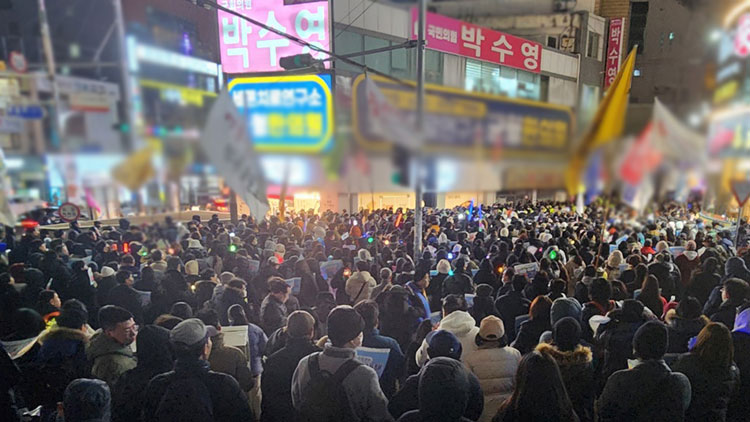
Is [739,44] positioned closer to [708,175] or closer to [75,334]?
[708,175]

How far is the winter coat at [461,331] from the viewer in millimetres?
2623

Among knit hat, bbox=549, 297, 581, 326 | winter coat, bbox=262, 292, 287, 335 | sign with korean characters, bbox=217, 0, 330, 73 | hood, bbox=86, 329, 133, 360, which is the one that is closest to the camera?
hood, bbox=86, 329, 133, 360

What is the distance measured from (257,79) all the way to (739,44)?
8.76ft

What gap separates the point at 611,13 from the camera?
224cm

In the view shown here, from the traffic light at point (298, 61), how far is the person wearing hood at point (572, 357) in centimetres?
253

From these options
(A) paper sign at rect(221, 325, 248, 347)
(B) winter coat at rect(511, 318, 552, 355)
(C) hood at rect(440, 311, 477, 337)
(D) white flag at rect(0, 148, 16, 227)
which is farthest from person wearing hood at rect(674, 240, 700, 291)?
(D) white flag at rect(0, 148, 16, 227)

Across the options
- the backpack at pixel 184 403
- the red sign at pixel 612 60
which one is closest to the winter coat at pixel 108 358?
the backpack at pixel 184 403

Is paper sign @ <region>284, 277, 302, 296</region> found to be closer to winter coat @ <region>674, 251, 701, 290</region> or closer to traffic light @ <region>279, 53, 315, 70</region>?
traffic light @ <region>279, 53, 315, 70</region>

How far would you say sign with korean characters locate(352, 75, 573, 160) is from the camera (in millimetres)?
2035

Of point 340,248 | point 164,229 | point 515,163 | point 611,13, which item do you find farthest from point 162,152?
point 340,248

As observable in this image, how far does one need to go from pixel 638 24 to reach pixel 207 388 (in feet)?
10.3

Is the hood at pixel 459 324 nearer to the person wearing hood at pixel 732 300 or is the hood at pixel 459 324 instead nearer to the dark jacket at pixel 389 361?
the dark jacket at pixel 389 361

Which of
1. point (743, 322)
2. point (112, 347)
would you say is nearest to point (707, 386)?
point (743, 322)

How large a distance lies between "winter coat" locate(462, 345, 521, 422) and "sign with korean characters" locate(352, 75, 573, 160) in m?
1.23
